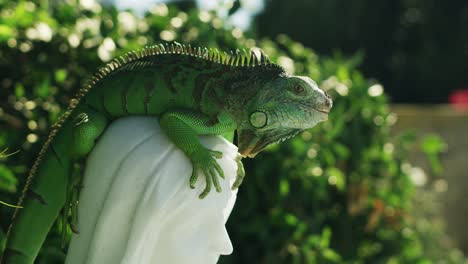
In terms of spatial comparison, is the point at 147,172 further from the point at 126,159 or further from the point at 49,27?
the point at 49,27

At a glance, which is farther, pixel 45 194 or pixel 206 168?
pixel 45 194

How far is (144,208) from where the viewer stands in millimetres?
2037

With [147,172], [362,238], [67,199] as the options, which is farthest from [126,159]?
[362,238]

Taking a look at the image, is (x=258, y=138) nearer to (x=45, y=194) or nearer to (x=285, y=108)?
(x=285, y=108)

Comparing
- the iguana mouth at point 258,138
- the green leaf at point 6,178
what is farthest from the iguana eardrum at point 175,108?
the green leaf at point 6,178

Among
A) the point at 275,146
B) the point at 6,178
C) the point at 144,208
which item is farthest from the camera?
the point at 275,146

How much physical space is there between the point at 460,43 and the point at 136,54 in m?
19.2

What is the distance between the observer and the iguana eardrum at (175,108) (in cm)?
211

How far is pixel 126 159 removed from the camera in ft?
6.85

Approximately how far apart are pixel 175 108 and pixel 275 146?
2150 millimetres

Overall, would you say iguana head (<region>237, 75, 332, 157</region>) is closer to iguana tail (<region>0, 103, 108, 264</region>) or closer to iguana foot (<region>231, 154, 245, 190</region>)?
iguana foot (<region>231, 154, 245, 190</region>)

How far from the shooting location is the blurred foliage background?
374 cm

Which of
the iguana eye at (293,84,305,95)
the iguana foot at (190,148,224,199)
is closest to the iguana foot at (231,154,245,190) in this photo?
the iguana foot at (190,148,224,199)

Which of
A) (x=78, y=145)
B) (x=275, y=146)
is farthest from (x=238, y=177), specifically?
(x=275, y=146)
